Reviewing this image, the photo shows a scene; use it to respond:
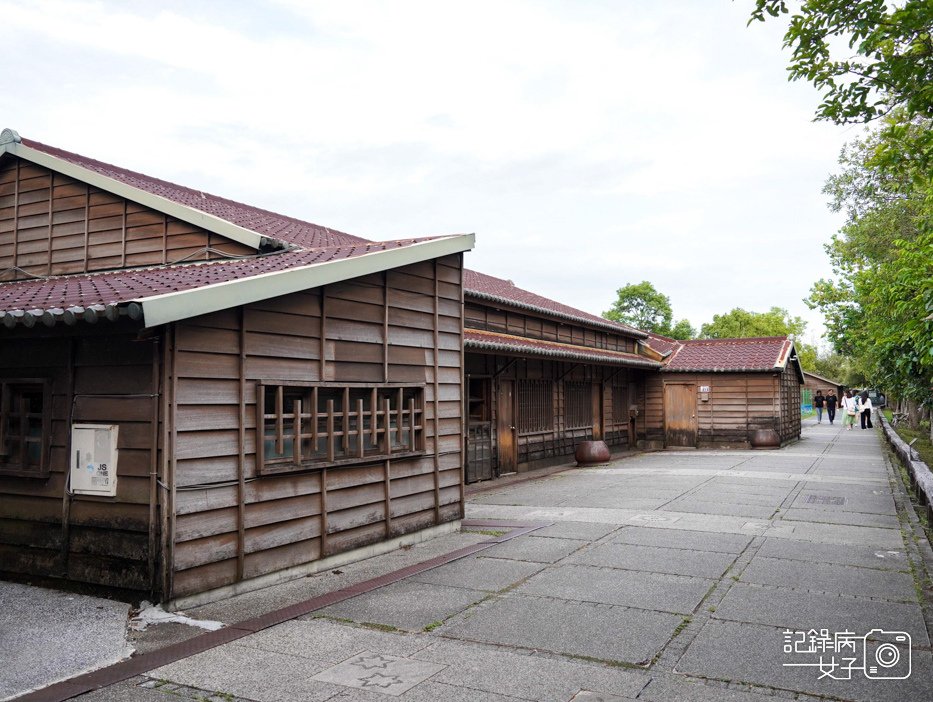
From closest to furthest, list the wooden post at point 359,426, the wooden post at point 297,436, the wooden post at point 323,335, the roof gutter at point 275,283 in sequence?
1. the roof gutter at point 275,283
2. the wooden post at point 297,436
3. the wooden post at point 323,335
4. the wooden post at point 359,426

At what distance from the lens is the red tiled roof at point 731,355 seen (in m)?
22.1

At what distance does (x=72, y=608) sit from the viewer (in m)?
5.40

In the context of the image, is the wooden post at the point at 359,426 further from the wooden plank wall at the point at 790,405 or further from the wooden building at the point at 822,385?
the wooden building at the point at 822,385

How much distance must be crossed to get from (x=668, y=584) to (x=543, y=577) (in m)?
1.09

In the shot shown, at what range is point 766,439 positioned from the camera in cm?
2119

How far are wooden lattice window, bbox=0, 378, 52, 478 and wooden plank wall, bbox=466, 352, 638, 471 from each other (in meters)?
8.22

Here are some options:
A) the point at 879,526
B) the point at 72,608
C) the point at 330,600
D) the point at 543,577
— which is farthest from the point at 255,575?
the point at 879,526

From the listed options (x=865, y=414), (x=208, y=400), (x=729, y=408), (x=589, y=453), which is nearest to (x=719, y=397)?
(x=729, y=408)

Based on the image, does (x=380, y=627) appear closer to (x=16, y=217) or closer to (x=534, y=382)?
(x=16, y=217)

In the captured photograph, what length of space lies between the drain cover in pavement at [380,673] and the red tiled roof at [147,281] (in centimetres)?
275

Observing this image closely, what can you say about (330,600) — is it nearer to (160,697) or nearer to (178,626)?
(178,626)

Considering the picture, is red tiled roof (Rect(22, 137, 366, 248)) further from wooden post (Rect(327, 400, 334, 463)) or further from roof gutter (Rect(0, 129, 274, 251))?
wooden post (Rect(327, 400, 334, 463))

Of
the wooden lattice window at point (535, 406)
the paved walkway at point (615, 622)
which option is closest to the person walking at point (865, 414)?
the wooden lattice window at point (535, 406)

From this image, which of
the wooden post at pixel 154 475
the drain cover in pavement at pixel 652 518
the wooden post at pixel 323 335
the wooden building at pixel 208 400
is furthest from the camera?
the drain cover in pavement at pixel 652 518
